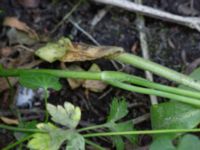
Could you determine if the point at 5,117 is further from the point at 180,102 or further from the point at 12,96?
the point at 180,102

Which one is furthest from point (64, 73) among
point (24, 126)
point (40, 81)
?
point (24, 126)

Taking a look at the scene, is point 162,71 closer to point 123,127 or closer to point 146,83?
→ point 146,83

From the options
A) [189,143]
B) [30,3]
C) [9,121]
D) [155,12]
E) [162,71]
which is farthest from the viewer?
[30,3]

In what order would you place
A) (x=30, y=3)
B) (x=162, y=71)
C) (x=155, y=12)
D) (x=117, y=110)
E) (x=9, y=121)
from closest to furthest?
1. (x=117, y=110)
2. (x=162, y=71)
3. (x=9, y=121)
4. (x=155, y=12)
5. (x=30, y=3)

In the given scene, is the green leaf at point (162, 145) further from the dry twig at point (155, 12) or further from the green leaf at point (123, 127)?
the dry twig at point (155, 12)

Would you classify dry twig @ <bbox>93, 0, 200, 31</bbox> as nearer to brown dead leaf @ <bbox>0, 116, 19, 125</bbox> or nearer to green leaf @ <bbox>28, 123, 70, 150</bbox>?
brown dead leaf @ <bbox>0, 116, 19, 125</bbox>

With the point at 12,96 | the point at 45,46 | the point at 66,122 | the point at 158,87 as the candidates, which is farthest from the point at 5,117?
the point at 158,87

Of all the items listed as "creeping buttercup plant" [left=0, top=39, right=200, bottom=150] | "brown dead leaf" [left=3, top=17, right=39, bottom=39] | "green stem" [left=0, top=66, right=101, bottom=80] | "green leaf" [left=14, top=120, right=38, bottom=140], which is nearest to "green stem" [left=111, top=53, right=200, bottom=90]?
"creeping buttercup plant" [left=0, top=39, right=200, bottom=150]
